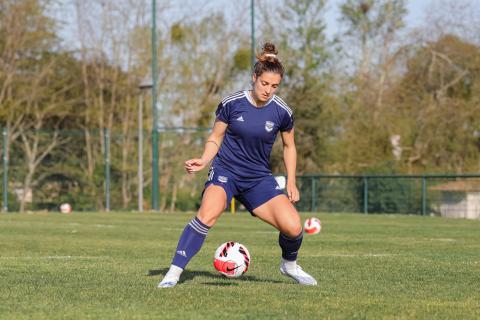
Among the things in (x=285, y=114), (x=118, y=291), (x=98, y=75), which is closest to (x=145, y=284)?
(x=118, y=291)

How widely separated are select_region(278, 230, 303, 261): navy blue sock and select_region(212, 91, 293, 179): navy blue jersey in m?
0.57

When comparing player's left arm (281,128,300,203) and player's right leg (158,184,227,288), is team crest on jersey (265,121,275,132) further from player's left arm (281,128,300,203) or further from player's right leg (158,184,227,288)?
player's right leg (158,184,227,288)

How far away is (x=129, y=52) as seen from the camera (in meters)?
40.6

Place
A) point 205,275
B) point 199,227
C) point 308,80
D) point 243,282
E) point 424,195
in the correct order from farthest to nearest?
point 308,80 < point 424,195 < point 205,275 < point 243,282 < point 199,227

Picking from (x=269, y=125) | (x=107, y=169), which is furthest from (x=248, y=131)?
(x=107, y=169)

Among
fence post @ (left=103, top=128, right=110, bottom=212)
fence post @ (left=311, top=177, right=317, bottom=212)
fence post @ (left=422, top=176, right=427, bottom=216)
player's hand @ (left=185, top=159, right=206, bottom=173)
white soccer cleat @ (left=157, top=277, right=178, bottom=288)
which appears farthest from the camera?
fence post @ (left=311, top=177, right=317, bottom=212)

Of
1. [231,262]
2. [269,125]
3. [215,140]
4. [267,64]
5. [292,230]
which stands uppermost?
[267,64]

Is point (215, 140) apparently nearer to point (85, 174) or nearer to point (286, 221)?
point (286, 221)

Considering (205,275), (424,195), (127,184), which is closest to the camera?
(205,275)

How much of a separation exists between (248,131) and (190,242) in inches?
39.5

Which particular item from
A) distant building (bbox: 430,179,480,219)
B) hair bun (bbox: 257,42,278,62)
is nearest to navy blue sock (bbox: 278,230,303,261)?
hair bun (bbox: 257,42,278,62)

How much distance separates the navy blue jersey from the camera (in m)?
7.95

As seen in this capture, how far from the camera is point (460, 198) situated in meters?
30.5

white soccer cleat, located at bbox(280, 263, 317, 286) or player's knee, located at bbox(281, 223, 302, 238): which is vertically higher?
player's knee, located at bbox(281, 223, 302, 238)
